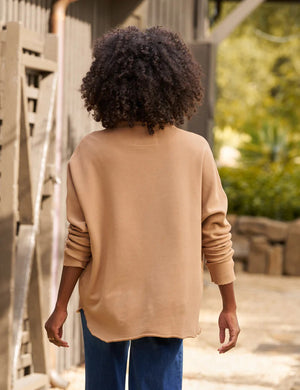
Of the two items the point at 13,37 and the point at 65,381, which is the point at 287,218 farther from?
the point at 13,37

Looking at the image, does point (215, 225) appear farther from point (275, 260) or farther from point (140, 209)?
point (275, 260)

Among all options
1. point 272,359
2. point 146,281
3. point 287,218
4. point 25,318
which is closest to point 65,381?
point 25,318

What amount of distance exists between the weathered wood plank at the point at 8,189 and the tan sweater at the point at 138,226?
5.63ft

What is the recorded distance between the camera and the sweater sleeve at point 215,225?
7.61 ft

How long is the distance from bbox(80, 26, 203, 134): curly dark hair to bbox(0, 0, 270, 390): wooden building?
1.74 m

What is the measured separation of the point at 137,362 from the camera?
7.64 ft

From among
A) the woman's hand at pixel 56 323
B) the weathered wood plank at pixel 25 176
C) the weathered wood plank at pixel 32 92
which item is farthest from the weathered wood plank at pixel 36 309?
the woman's hand at pixel 56 323

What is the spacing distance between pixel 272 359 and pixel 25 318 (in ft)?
7.14

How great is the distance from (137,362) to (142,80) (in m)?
0.79

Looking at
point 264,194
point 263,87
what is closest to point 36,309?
point 264,194

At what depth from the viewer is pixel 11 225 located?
3971mm

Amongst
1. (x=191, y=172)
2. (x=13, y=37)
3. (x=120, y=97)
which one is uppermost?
(x=13, y=37)

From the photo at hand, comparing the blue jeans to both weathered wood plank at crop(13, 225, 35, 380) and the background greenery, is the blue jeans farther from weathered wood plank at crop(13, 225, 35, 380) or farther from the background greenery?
the background greenery

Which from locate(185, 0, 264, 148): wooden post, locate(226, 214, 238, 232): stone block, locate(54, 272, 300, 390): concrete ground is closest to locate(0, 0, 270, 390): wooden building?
locate(54, 272, 300, 390): concrete ground
